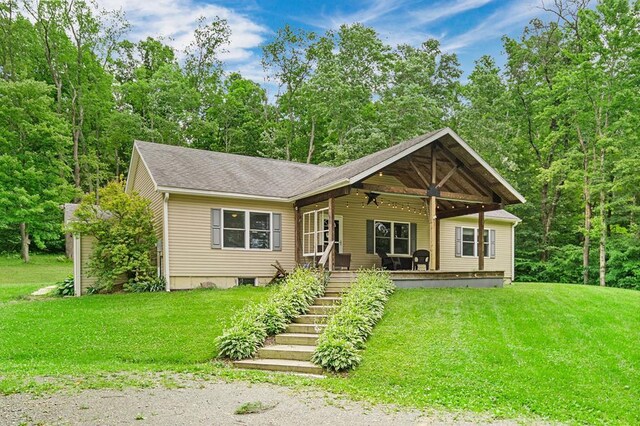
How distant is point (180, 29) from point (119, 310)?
92.9ft

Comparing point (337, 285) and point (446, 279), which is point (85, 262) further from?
point (446, 279)

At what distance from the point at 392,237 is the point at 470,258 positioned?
4.13 m

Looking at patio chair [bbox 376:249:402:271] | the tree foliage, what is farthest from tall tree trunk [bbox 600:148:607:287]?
patio chair [bbox 376:249:402:271]

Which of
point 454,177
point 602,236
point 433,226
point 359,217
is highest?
point 454,177

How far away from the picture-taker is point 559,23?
25.2m

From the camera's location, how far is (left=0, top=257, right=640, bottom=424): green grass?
231 inches

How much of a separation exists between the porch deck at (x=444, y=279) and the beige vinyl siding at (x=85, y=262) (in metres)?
7.36

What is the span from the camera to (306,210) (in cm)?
1570

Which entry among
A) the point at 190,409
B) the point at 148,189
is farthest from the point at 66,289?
the point at 190,409

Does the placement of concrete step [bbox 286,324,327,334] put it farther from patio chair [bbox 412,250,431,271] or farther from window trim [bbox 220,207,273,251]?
patio chair [bbox 412,250,431,271]

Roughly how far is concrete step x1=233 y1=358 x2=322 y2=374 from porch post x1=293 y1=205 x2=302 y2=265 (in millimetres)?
7596

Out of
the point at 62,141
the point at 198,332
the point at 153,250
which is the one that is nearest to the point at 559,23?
the point at 153,250

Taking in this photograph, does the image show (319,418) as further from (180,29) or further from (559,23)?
(180,29)

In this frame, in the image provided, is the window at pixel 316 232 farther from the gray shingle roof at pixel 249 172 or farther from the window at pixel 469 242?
the window at pixel 469 242
